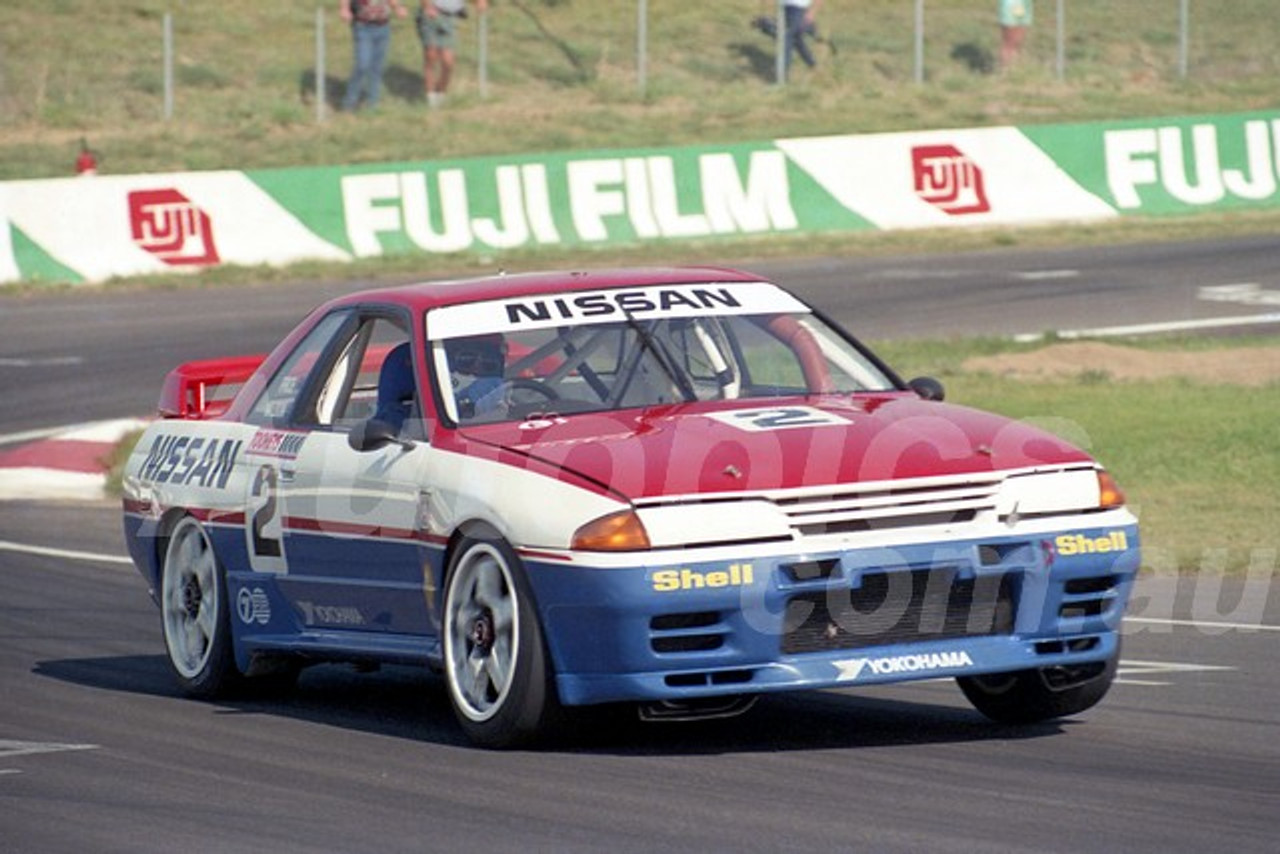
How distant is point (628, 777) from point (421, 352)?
2039 millimetres

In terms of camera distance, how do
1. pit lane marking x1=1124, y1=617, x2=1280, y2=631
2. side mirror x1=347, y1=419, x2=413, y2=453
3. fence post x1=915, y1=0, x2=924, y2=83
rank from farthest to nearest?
fence post x1=915, y1=0, x2=924, y2=83 → pit lane marking x1=1124, y1=617, x2=1280, y2=631 → side mirror x1=347, y1=419, x2=413, y2=453

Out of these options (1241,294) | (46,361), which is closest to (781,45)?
(1241,294)

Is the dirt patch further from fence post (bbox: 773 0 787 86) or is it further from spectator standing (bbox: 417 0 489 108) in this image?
fence post (bbox: 773 0 787 86)

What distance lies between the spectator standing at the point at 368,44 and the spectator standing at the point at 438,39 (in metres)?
→ 0.40

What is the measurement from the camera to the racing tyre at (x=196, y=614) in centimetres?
1023

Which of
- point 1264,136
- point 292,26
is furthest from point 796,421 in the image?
point 292,26

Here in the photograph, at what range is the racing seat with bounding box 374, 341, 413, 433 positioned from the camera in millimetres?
9562

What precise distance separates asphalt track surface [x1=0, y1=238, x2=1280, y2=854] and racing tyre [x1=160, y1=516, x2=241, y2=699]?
0.13 meters

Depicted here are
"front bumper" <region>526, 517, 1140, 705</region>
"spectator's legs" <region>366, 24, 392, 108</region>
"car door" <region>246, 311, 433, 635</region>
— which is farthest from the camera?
"spectator's legs" <region>366, 24, 392, 108</region>

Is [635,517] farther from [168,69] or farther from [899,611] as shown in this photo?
[168,69]

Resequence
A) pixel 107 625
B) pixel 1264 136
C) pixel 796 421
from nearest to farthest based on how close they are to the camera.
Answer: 1. pixel 796 421
2. pixel 107 625
3. pixel 1264 136

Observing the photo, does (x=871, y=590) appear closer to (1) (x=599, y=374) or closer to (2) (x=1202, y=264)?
(1) (x=599, y=374)

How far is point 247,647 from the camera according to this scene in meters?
10.1

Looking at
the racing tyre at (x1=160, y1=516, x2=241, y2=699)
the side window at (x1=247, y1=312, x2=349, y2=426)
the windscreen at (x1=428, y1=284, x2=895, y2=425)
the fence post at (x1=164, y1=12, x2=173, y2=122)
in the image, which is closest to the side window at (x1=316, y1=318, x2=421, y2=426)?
the side window at (x1=247, y1=312, x2=349, y2=426)
